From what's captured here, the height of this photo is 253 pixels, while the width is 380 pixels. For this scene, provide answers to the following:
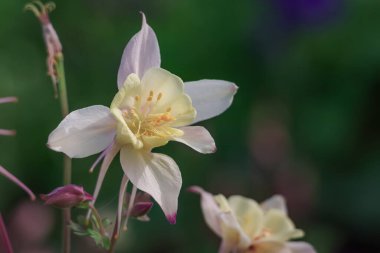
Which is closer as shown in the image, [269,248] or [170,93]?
[170,93]

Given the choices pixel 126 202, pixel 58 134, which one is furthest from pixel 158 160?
pixel 58 134

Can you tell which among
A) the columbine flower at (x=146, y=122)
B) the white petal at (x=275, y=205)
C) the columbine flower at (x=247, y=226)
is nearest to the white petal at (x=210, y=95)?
the columbine flower at (x=146, y=122)

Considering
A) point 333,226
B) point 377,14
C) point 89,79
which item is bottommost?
point 333,226

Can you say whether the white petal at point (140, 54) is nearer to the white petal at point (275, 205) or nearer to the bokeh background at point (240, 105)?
the white petal at point (275, 205)

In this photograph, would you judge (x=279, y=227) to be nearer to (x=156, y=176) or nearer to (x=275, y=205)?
(x=275, y=205)

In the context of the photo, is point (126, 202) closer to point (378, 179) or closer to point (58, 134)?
point (58, 134)

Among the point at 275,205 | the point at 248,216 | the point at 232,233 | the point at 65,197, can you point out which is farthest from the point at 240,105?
the point at 65,197

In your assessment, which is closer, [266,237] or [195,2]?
[266,237]
